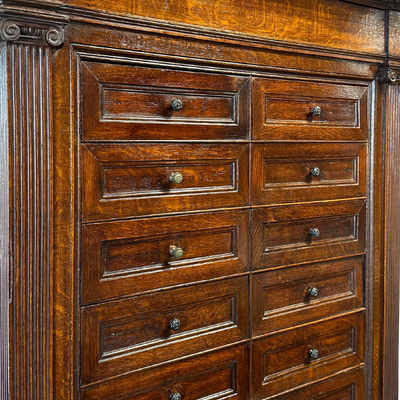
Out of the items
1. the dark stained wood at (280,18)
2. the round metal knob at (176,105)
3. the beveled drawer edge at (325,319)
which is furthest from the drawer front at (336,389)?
the dark stained wood at (280,18)

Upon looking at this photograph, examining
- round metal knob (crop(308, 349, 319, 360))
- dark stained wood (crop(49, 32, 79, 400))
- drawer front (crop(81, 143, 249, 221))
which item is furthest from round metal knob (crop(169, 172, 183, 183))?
round metal knob (crop(308, 349, 319, 360))

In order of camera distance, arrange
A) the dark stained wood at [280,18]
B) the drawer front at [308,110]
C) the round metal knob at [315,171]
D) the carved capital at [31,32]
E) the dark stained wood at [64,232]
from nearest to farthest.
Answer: the carved capital at [31,32], the dark stained wood at [64,232], the dark stained wood at [280,18], the drawer front at [308,110], the round metal knob at [315,171]

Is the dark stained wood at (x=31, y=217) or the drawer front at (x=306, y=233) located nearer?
the dark stained wood at (x=31, y=217)

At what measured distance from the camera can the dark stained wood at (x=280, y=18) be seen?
124 cm

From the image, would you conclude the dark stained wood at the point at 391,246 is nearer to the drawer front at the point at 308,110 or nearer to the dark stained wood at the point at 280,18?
the drawer front at the point at 308,110

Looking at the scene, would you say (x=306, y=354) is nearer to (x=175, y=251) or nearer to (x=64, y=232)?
(x=175, y=251)

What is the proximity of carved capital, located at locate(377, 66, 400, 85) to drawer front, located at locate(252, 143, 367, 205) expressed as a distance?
0.24 m

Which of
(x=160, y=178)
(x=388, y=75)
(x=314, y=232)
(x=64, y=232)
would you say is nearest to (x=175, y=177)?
(x=160, y=178)

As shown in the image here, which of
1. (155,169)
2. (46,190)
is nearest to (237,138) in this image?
(155,169)

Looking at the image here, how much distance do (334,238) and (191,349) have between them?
0.64 m

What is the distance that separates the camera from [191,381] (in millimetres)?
1398

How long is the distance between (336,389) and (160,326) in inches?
30.4

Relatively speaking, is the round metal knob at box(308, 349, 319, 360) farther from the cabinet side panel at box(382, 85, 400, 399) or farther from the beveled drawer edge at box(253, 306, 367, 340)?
the cabinet side panel at box(382, 85, 400, 399)

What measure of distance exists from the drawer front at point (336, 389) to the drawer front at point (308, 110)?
842mm
